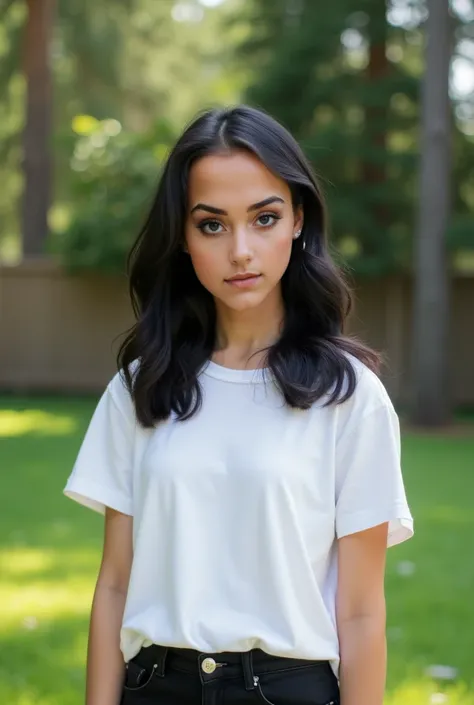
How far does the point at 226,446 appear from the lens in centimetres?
188

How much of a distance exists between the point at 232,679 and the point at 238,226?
75 centimetres

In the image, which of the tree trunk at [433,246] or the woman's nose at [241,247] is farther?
the tree trunk at [433,246]

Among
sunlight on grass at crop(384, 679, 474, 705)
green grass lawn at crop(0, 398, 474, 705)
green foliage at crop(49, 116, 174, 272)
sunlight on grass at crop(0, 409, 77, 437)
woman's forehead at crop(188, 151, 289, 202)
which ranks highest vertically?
woman's forehead at crop(188, 151, 289, 202)

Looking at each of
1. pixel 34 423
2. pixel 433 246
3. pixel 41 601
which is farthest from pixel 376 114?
pixel 41 601

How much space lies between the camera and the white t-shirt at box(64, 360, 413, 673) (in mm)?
1840

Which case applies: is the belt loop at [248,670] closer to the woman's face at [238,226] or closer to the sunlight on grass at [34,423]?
the woman's face at [238,226]

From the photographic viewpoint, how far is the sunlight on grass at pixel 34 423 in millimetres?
11891

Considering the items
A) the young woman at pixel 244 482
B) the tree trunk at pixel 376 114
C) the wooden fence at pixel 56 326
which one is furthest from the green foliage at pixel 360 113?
the young woman at pixel 244 482

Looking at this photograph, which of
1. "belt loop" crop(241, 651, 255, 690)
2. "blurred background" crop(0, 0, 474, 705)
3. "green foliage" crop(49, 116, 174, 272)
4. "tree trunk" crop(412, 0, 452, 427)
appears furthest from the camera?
"green foliage" crop(49, 116, 174, 272)

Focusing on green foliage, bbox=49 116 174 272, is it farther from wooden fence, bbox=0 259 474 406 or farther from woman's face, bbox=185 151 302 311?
woman's face, bbox=185 151 302 311

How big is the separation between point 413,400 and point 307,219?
11.5 m

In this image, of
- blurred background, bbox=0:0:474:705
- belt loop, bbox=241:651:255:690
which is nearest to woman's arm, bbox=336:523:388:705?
belt loop, bbox=241:651:255:690

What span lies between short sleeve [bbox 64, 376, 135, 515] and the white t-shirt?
0.26 feet

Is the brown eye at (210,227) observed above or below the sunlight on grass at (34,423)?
above
